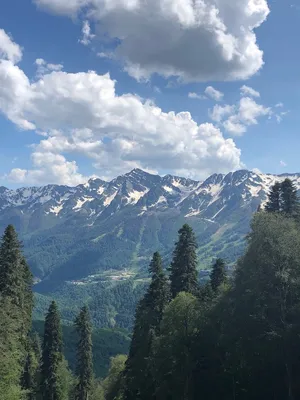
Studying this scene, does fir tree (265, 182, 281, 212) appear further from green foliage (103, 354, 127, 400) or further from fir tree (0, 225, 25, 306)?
fir tree (0, 225, 25, 306)

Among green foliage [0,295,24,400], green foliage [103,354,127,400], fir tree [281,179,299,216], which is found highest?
fir tree [281,179,299,216]

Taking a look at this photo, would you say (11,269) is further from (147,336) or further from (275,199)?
(275,199)

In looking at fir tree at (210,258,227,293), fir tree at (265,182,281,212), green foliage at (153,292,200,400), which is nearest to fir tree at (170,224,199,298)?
fir tree at (210,258,227,293)

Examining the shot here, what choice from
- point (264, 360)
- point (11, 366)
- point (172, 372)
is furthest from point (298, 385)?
point (11, 366)

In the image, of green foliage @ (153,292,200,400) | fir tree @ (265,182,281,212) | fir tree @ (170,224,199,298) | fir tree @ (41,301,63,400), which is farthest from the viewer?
fir tree @ (41,301,63,400)

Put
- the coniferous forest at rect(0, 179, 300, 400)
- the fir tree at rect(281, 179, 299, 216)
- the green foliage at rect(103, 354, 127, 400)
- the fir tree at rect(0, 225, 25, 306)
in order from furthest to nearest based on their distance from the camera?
the green foliage at rect(103, 354, 127, 400), the fir tree at rect(281, 179, 299, 216), the fir tree at rect(0, 225, 25, 306), the coniferous forest at rect(0, 179, 300, 400)

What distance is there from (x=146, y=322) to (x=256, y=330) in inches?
770

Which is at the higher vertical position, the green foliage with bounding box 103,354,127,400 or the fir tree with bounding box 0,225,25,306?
the fir tree with bounding box 0,225,25,306

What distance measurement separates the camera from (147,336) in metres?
52.3

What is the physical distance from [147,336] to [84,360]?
27396mm

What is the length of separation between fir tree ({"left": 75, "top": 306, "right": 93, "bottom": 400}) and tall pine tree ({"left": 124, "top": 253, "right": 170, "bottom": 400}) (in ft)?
63.5

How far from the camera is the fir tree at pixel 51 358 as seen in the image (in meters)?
68.6

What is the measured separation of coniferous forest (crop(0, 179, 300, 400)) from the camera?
121ft

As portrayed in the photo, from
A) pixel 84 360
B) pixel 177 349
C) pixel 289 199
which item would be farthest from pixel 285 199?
pixel 84 360
